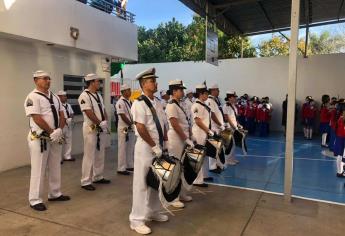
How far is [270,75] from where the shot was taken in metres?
16.0

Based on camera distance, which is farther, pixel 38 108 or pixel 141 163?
pixel 38 108

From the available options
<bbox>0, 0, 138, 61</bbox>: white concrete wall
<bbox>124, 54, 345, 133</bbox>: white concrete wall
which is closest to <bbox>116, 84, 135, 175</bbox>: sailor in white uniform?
<bbox>0, 0, 138, 61</bbox>: white concrete wall

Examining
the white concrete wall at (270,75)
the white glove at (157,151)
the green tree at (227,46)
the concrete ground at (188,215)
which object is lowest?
the concrete ground at (188,215)

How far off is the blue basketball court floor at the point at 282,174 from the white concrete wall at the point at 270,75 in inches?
210

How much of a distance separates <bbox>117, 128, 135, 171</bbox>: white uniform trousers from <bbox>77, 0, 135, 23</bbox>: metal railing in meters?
3.98

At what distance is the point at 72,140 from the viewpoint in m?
9.00

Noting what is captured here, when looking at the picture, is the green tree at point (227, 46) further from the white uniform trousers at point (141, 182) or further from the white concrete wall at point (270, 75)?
the white uniform trousers at point (141, 182)

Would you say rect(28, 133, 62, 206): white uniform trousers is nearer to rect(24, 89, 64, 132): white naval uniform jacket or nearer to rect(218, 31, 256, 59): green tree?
rect(24, 89, 64, 132): white naval uniform jacket

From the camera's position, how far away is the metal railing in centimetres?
928

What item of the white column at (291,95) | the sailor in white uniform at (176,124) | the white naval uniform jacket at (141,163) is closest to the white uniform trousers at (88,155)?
the sailor in white uniform at (176,124)

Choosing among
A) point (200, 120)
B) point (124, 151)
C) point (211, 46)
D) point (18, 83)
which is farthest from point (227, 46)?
point (200, 120)

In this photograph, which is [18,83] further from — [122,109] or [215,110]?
[215,110]

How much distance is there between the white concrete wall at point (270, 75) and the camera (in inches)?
583

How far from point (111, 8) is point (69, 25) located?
229 cm
